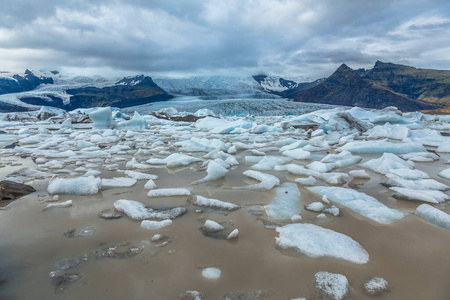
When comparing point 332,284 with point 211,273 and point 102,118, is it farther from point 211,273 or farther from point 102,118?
point 102,118

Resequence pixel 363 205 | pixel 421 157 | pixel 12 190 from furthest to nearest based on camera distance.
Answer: pixel 421 157
pixel 12 190
pixel 363 205

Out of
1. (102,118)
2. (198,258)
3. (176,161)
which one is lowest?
(102,118)

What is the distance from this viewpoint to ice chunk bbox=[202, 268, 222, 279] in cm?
120

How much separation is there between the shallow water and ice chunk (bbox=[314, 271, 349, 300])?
0.13 feet

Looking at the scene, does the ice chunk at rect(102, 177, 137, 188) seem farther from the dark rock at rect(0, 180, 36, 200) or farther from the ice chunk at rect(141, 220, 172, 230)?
the ice chunk at rect(141, 220, 172, 230)

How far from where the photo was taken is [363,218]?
184 cm

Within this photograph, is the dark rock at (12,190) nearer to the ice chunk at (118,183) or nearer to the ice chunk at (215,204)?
the ice chunk at (118,183)

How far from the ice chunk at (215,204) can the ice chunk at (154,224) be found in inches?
16.8

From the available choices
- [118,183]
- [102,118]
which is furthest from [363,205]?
[102,118]

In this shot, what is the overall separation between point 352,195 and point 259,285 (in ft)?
4.53

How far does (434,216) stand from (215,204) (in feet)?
5.17

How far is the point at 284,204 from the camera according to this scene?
6.91 feet

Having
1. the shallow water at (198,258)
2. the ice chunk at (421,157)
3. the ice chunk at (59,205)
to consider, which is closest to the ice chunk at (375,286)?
the shallow water at (198,258)

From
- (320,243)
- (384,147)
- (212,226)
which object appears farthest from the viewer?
(384,147)
